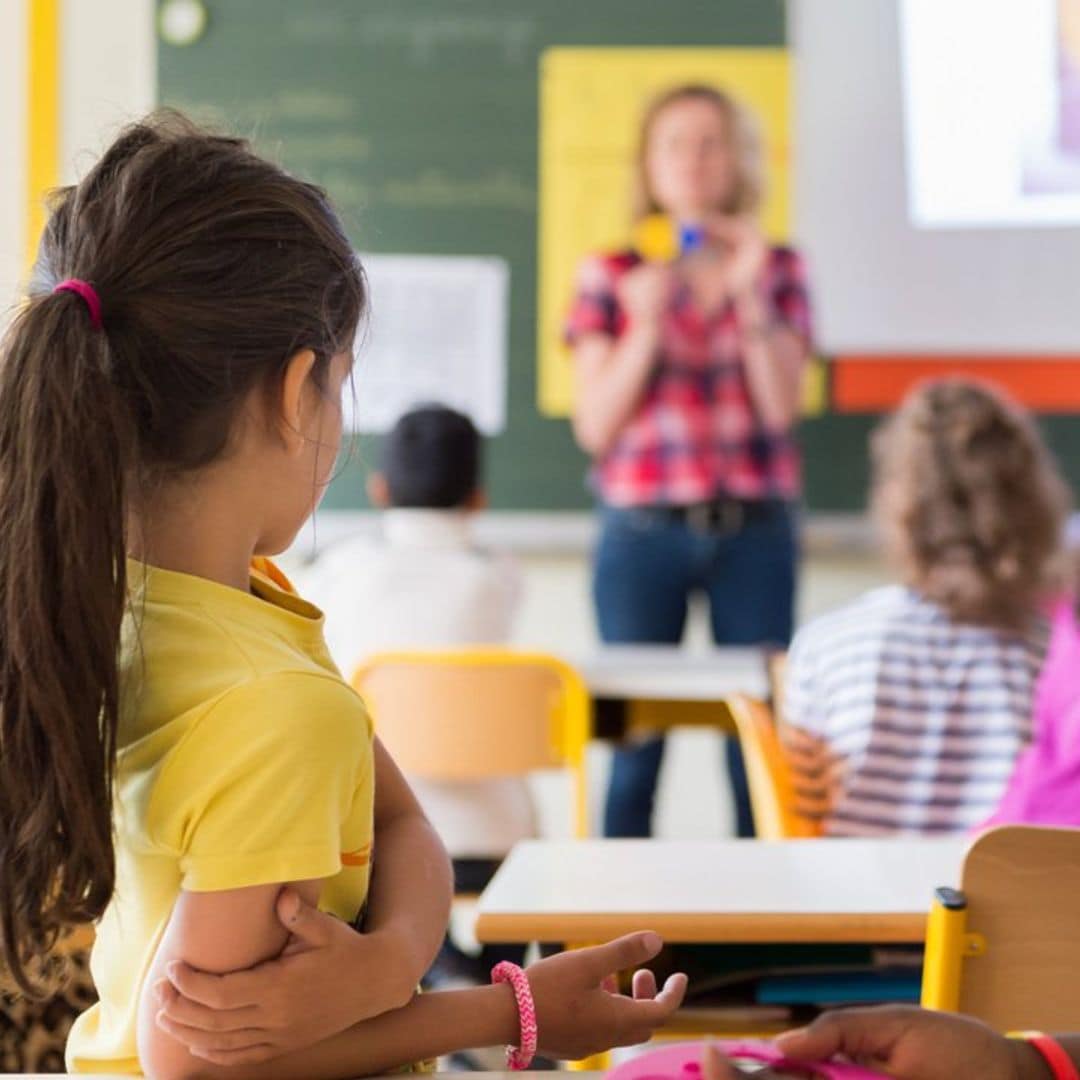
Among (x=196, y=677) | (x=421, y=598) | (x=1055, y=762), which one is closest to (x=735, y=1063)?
(x=196, y=677)

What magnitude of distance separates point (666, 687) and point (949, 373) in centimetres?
175

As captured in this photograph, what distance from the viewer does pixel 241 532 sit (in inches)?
46.0

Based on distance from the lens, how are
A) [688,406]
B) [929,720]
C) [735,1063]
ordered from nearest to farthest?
[735,1063] → [929,720] → [688,406]

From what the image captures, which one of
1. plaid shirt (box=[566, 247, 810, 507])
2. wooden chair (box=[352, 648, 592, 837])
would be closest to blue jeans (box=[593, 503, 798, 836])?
plaid shirt (box=[566, 247, 810, 507])

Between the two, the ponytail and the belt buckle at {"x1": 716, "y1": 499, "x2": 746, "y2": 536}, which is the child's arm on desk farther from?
the belt buckle at {"x1": 716, "y1": 499, "x2": 746, "y2": 536}

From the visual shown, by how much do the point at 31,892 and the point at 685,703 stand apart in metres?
→ 2.30

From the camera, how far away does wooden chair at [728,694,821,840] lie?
2336mm

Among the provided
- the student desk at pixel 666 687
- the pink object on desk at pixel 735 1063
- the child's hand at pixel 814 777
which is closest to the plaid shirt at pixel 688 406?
the student desk at pixel 666 687

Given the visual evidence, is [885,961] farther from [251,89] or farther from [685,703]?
[251,89]

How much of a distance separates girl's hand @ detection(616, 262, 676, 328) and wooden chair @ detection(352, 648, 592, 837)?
4.46 feet

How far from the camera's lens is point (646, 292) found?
409 centimetres

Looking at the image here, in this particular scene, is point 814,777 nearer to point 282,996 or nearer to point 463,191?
point 282,996

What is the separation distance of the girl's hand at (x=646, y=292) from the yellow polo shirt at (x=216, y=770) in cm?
295

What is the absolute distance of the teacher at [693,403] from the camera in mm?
4000
